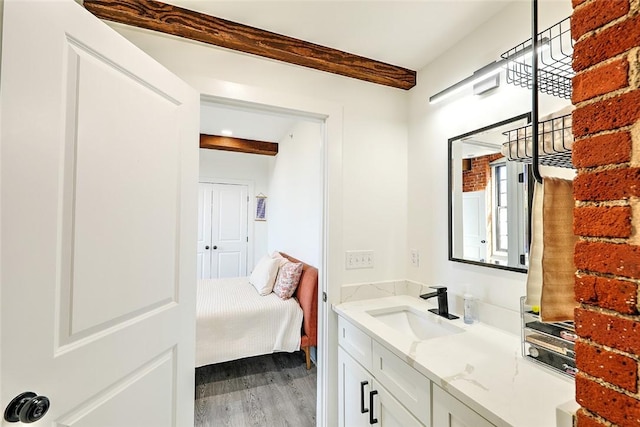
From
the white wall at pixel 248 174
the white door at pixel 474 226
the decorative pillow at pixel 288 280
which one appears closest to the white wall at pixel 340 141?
the white door at pixel 474 226

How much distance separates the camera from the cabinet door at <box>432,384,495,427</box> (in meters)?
0.83

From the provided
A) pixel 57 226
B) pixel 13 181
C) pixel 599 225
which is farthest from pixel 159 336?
pixel 599 225

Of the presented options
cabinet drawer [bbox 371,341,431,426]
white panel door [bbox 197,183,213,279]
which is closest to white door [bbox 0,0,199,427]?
cabinet drawer [bbox 371,341,431,426]

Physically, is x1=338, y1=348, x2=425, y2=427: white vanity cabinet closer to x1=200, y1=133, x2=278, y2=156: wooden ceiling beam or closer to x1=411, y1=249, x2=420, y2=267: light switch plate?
x1=411, y1=249, x2=420, y2=267: light switch plate

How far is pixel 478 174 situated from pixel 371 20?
960mm

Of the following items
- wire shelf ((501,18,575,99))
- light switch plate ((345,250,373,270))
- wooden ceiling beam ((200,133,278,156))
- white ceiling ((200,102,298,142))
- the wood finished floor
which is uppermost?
white ceiling ((200,102,298,142))

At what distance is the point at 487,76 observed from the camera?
137 centimetres

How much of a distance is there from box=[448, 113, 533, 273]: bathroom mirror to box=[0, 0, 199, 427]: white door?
1400mm

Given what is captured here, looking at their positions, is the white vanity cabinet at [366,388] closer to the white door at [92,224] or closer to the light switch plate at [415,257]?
the light switch plate at [415,257]

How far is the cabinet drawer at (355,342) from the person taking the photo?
139cm

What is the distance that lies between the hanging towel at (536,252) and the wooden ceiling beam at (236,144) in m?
4.21

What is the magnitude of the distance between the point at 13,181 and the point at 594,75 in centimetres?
128

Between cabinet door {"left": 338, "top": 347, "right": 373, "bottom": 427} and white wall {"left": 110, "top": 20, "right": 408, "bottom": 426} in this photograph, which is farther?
white wall {"left": 110, "top": 20, "right": 408, "bottom": 426}

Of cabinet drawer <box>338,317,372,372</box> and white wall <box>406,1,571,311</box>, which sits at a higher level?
white wall <box>406,1,571,311</box>
